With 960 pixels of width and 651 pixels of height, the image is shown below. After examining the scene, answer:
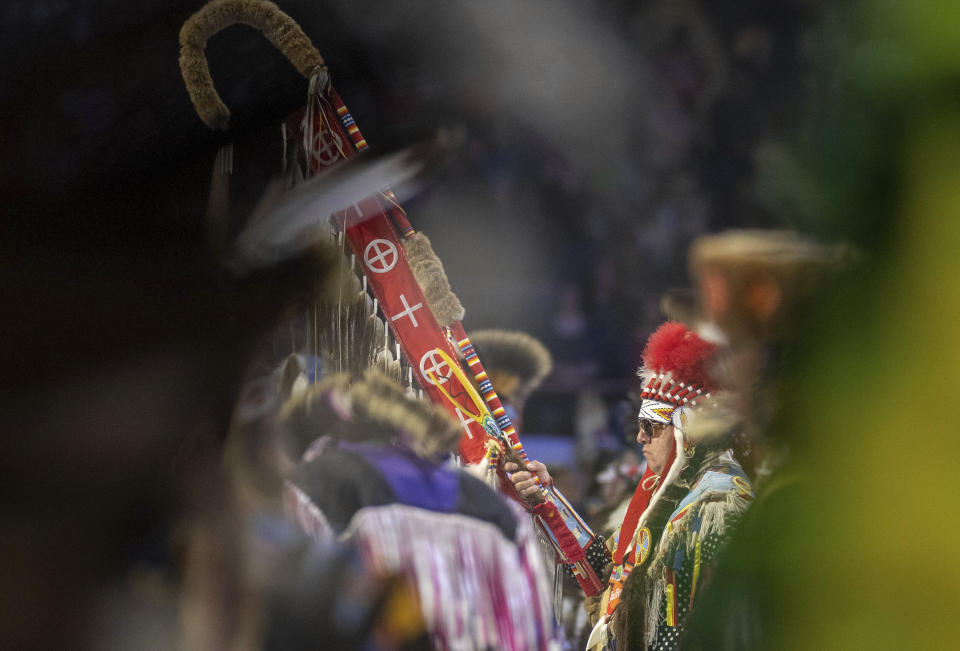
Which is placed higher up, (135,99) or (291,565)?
(135,99)

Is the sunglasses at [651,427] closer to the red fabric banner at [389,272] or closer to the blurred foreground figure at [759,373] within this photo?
the blurred foreground figure at [759,373]

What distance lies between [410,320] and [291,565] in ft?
1.49

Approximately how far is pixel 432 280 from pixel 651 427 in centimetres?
49

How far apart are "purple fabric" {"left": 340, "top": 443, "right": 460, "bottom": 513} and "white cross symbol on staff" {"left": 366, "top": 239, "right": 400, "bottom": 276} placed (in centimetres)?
31

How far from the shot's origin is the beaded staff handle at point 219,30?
141cm

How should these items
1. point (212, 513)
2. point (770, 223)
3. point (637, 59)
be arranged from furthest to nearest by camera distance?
point (212, 513) → point (637, 59) → point (770, 223)

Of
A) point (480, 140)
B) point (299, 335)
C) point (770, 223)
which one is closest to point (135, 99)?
point (299, 335)

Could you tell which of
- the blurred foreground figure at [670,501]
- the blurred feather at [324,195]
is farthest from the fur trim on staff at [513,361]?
the blurred feather at [324,195]

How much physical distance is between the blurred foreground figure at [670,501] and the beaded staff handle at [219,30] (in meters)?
0.78

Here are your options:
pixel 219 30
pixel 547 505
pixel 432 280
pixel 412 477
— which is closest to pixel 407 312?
pixel 432 280

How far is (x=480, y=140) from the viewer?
140 cm

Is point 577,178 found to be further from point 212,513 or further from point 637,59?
point 212,513

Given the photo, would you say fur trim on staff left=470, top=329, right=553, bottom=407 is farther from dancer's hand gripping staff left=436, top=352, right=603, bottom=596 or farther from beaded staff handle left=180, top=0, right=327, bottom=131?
beaded staff handle left=180, top=0, right=327, bottom=131

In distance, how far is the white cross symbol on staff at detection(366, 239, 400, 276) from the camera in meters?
1.45
